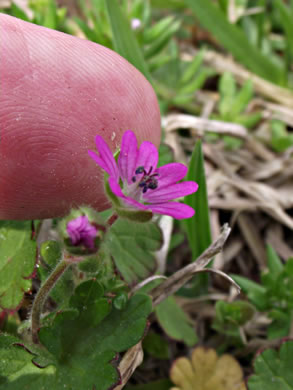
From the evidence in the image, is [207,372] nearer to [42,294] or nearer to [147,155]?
[42,294]

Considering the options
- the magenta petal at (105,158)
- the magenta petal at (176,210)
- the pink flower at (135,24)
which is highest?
the magenta petal at (105,158)

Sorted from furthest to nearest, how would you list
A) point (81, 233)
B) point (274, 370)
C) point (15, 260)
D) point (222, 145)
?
point (222, 145) < point (274, 370) < point (15, 260) < point (81, 233)

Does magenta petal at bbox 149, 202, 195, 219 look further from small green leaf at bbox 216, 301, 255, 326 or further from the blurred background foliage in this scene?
small green leaf at bbox 216, 301, 255, 326

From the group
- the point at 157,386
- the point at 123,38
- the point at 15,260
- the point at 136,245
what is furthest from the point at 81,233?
the point at 123,38

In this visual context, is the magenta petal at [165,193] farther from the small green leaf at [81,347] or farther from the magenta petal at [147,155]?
the small green leaf at [81,347]

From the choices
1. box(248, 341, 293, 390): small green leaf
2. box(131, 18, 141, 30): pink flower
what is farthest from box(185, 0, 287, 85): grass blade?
box(248, 341, 293, 390): small green leaf

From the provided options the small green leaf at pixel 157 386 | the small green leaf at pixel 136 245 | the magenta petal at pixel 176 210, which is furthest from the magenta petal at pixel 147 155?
the small green leaf at pixel 157 386

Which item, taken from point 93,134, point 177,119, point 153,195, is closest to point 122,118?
point 93,134
